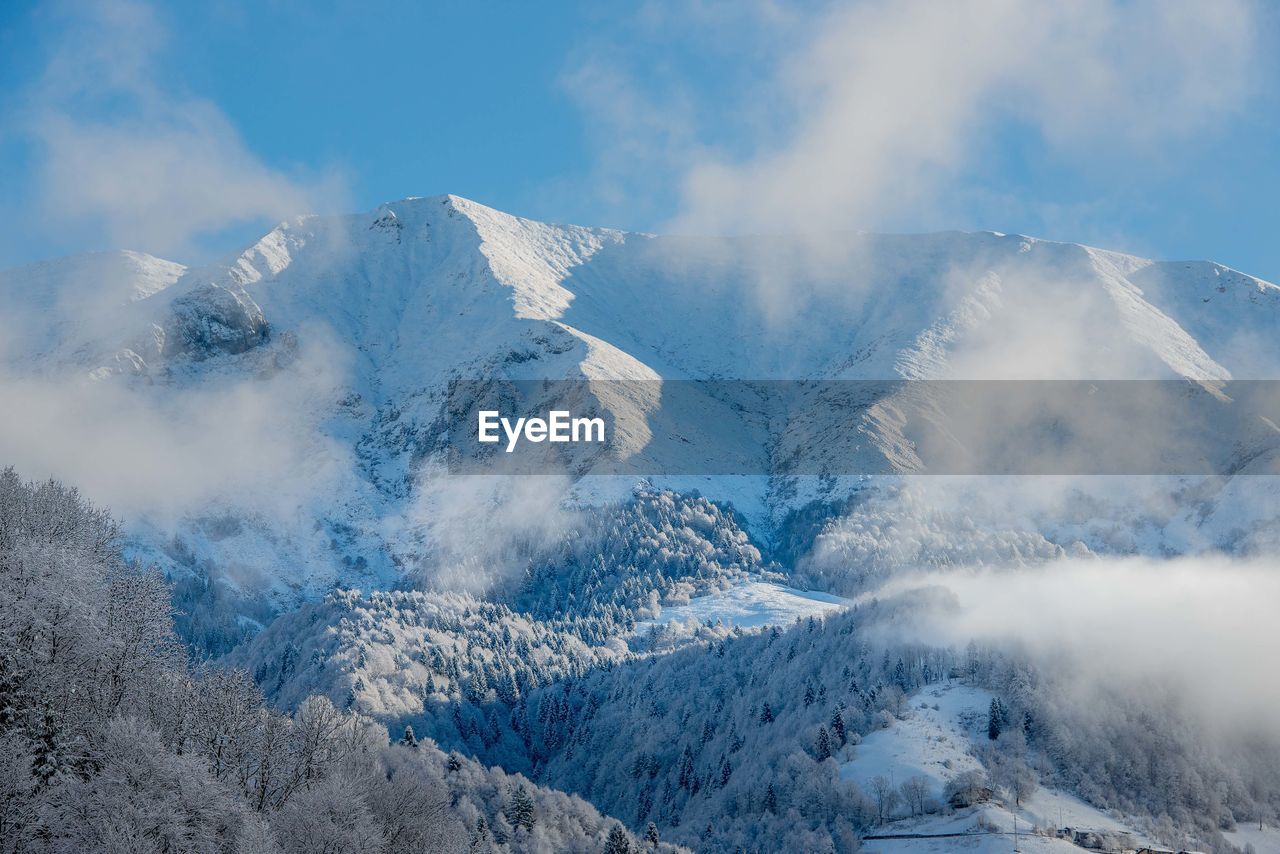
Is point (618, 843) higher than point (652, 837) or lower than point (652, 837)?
higher

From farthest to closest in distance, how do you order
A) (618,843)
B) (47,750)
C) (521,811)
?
(521,811), (618,843), (47,750)

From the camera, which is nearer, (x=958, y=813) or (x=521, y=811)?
(x=958, y=813)

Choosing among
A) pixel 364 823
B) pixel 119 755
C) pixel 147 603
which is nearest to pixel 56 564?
pixel 147 603

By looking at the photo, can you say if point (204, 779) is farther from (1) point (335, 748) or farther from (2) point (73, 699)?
(1) point (335, 748)

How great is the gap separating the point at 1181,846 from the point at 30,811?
152816 millimetres

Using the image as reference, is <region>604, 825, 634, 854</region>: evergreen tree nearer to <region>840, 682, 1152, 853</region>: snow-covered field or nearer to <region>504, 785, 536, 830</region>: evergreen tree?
<region>504, 785, 536, 830</region>: evergreen tree

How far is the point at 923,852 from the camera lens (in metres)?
169

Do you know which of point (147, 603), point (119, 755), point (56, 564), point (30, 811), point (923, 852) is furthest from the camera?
point (923, 852)

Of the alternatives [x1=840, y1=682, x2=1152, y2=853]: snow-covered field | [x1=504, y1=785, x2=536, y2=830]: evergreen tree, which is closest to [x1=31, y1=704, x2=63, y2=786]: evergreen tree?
[x1=504, y1=785, x2=536, y2=830]: evergreen tree

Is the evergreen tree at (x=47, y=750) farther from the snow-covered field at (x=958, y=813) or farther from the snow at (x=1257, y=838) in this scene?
the snow at (x=1257, y=838)

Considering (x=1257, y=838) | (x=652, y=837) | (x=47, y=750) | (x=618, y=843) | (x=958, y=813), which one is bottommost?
(x=652, y=837)

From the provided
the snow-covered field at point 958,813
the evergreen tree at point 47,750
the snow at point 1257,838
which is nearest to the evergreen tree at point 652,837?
the snow-covered field at point 958,813

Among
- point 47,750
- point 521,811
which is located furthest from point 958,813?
point 47,750

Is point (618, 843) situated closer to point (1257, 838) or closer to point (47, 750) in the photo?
point (47, 750)
